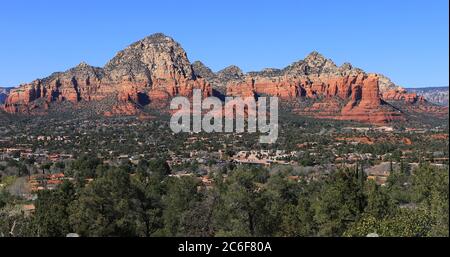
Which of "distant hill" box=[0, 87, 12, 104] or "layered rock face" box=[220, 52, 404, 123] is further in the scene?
"distant hill" box=[0, 87, 12, 104]

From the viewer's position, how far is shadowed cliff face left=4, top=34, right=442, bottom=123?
124062mm

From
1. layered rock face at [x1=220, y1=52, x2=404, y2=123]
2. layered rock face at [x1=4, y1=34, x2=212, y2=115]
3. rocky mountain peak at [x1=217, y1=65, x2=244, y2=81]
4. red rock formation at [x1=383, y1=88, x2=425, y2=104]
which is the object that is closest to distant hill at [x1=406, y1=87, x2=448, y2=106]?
red rock formation at [x1=383, y1=88, x2=425, y2=104]

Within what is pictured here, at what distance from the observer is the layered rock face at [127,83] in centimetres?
12694

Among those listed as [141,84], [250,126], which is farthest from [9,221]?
[141,84]

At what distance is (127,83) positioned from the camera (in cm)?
12988

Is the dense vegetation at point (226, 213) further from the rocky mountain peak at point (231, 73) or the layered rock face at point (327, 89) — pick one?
the rocky mountain peak at point (231, 73)

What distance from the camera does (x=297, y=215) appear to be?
21828 millimetres

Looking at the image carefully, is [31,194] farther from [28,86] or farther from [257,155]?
[28,86]

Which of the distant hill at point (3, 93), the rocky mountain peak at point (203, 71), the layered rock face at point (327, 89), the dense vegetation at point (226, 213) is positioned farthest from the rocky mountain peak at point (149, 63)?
the dense vegetation at point (226, 213)

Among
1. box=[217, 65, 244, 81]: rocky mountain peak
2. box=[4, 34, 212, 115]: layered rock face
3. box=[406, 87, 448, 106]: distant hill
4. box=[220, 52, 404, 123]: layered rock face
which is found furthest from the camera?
box=[406, 87, 448, 106]: distant hill
